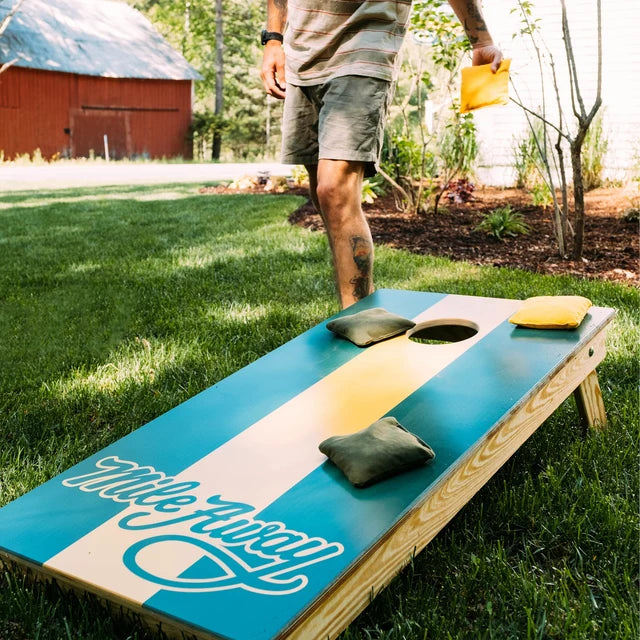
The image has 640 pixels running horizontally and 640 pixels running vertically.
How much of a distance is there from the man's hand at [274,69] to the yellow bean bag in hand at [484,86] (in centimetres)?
74

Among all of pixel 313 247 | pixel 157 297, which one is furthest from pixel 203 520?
pixel 313 247

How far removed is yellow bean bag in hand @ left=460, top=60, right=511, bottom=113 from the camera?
292 cm

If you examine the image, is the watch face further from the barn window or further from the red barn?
the barn window

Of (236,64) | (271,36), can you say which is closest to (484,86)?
(271,36)

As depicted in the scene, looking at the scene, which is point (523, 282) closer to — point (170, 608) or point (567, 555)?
point (567, 555)

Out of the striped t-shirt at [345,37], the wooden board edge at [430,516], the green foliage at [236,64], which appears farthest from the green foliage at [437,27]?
the green foliage at [236,64]

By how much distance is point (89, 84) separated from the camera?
79.3 feet

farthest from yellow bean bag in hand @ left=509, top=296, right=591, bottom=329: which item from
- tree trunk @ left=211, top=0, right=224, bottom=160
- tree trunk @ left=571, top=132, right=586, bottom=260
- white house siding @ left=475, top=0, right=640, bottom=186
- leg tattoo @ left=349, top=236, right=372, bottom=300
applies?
tree trunk @ left=211, top=0, right=224, bottom=160

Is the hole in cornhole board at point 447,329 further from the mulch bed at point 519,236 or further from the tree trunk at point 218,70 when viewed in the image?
the tree trunk at point 218,70

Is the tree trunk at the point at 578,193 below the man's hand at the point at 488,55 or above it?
below

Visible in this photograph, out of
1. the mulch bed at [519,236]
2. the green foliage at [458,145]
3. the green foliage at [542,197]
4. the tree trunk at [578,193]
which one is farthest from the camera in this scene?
the green foliage at [458,145]

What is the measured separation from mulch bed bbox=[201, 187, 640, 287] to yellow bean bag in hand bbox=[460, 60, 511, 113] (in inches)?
63.7

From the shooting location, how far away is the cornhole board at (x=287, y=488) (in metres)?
1.28

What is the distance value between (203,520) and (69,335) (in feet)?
6.68
